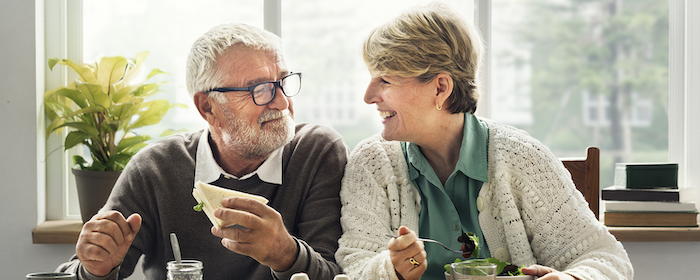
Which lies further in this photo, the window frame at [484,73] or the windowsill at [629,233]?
the window frame at [484,73]

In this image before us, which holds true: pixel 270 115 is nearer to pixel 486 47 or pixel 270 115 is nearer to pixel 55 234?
Result: pixel 55 234

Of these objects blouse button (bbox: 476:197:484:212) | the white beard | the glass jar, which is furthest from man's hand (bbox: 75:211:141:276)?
blouse button (bbox: 476:197:484:212)

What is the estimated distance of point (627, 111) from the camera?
2572mm

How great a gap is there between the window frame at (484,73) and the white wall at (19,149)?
6cm

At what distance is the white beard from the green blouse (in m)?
0.38

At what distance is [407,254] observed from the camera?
1.14m

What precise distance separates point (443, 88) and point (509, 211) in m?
0.39

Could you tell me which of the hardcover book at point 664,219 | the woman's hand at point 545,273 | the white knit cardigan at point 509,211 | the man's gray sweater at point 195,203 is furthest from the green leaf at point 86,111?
the hardcover book at point 664,219

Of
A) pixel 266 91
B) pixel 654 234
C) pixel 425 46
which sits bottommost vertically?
pixel 654 234

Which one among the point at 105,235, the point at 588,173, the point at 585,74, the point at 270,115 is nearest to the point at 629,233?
the point at 588,173

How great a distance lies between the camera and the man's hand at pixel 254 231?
1077 mm

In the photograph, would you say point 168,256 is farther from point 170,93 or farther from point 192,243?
point 170,93

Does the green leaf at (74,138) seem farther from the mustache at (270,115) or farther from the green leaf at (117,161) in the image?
the mustache at (270,115)

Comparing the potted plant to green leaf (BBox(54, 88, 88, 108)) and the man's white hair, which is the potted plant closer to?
green leaf (BBox(54, 88, 88, 108))
